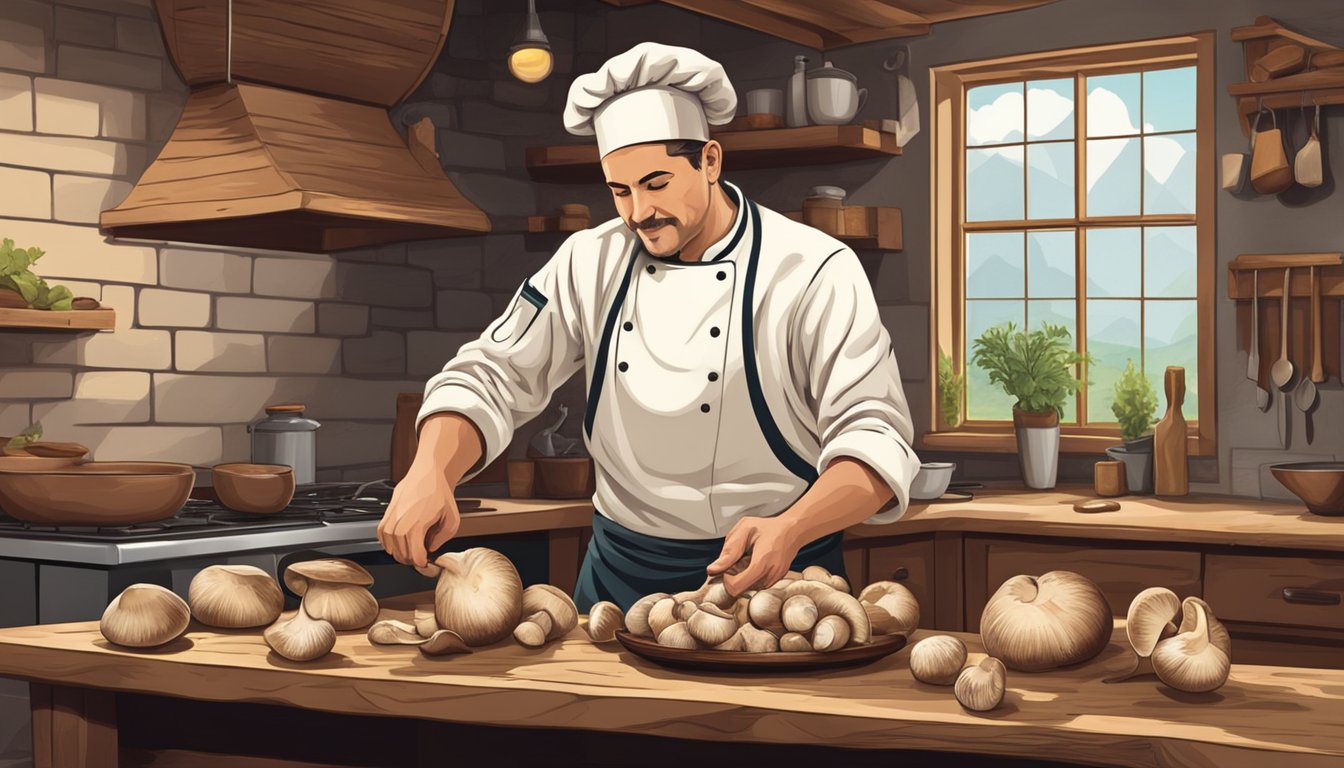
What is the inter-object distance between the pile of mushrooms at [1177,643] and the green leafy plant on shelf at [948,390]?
2875 millimetres

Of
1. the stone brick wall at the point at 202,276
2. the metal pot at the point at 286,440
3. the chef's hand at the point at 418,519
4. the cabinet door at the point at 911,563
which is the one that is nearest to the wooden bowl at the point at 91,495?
the stone brick wall at the point at 202,276

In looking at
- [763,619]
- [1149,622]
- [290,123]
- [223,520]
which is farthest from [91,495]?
[1149,622]

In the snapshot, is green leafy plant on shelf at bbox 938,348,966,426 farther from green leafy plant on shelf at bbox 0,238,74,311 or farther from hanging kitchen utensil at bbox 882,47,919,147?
green leafy plant on shelf at bbox 0,238,74,311

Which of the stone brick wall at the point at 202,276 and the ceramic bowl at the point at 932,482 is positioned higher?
the stone brick wall at the point at 202,276

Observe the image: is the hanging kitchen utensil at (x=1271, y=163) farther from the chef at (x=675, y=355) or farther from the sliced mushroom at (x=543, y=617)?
the sliced mushroom at (x=543, y=617)

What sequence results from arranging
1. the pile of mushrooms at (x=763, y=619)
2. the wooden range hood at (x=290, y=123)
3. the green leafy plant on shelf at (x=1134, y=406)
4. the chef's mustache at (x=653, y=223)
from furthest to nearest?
the green leafy plant on shelf at (x=1134, y=406) → the wooden range hood at (x=290, y=123) → the chef's mustache at (x=653, y=223) → the pile of mushrooms at (x=763, y=619)

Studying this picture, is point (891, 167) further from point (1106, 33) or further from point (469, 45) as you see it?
point (469, 45)

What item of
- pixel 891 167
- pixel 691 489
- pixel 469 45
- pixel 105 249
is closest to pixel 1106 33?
pixel 891 167

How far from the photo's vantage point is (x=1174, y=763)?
131 cm

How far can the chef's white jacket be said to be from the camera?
212 centimetres

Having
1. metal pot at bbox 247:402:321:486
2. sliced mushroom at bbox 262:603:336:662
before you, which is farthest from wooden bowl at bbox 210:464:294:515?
sliced mushroom at bbox 262:603:336:662

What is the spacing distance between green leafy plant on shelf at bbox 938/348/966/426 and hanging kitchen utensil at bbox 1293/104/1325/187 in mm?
1158

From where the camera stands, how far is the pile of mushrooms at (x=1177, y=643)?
1.46 metres

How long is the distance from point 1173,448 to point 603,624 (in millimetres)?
2689
